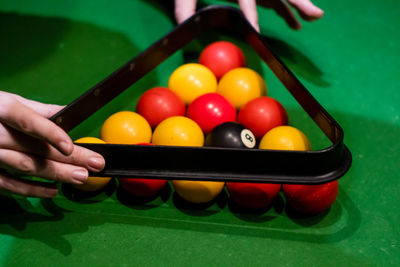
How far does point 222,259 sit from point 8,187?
2.13ft

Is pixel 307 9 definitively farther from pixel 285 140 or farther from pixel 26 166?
pixel 26 166

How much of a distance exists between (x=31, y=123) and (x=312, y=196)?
806 mm

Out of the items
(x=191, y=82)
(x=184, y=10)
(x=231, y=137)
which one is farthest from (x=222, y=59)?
(x=231, y=137)

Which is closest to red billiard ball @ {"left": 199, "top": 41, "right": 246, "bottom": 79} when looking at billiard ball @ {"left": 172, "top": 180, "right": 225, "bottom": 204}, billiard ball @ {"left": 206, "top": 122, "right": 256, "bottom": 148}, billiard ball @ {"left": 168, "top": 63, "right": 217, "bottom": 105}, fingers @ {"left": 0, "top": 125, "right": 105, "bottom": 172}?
billiard ball @ {"left": 168, "top": 63, "right": 217, "bottom": 105}

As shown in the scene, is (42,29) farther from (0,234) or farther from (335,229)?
(335,229)

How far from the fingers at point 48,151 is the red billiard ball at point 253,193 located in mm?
410

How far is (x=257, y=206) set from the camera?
4.20 ft

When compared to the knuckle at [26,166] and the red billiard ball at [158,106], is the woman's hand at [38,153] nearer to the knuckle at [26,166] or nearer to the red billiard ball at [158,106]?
the knuckle at [26,166]

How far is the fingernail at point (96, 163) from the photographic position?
44.2 inches

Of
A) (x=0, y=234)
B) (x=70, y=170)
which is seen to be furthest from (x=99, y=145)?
(x=0, y=234)

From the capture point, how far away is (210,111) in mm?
1483

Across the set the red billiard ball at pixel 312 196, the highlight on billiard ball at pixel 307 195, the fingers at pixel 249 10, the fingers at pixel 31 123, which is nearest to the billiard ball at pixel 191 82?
the fingers at pixel 249 10

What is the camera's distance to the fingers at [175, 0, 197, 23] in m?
1.84

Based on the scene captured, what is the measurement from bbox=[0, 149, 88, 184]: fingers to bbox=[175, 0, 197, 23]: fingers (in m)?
0.97
